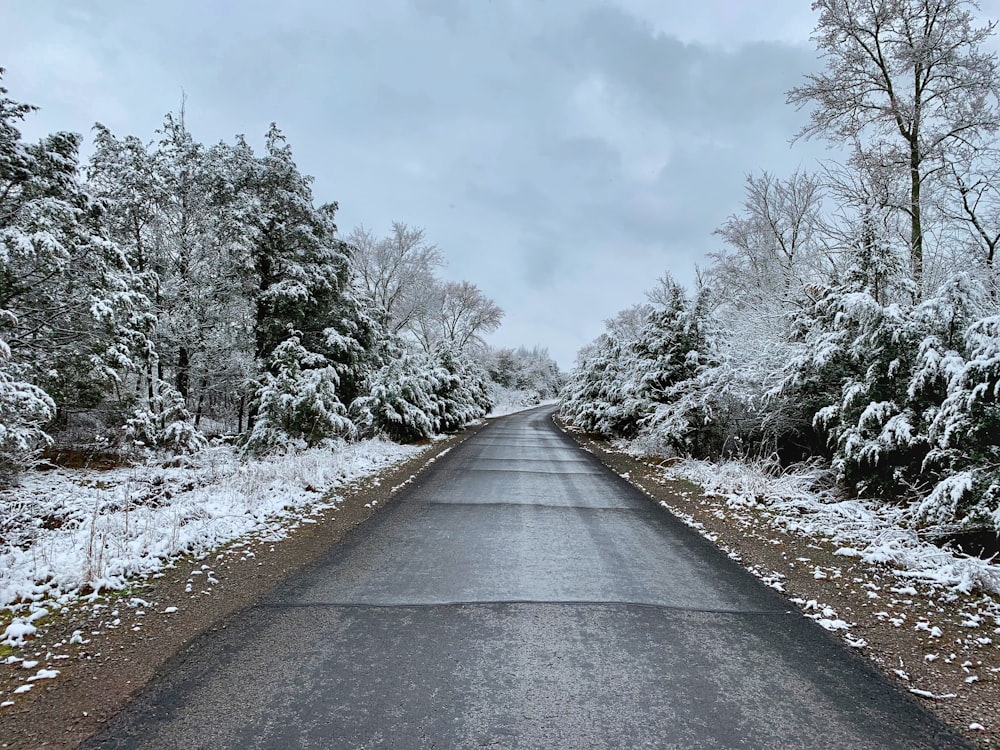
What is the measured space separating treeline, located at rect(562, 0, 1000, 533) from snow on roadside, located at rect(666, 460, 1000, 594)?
0.34 m

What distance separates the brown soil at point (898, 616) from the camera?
110 inches

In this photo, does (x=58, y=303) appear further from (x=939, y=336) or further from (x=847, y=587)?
(x=939, y=336)

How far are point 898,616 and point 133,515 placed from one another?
7709 millimetres

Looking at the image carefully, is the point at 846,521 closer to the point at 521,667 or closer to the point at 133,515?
the point at 521,667

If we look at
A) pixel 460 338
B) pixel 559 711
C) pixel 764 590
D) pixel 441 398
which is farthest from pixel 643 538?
pixel 460 338

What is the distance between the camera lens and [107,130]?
1458 centimetres

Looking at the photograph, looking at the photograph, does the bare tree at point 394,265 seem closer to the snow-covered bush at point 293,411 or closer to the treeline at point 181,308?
the treeline at point 181,308

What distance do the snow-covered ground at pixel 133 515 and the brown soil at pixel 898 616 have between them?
5.32 metres

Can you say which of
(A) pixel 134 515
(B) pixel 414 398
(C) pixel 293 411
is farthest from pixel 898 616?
(B) pixel 414 398

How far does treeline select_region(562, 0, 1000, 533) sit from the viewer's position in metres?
5.70

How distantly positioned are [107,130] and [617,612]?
1829 cm

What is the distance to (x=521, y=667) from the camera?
3.03 meters

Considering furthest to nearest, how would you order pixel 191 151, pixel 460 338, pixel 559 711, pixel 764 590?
pixel 460 338 < pixel 191 151 < pixel 764 590 < pixel 559 711

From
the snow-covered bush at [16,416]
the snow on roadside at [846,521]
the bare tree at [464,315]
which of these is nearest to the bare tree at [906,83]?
the snow on roadside at [846,521]
